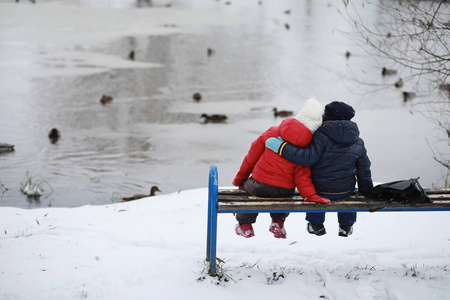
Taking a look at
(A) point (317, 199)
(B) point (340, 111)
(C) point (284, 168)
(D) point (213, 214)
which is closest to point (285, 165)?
(C) point (284, 168)

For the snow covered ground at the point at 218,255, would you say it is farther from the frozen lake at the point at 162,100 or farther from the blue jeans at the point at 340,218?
the frozen lake at the point at 162,100

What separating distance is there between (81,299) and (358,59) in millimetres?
27647

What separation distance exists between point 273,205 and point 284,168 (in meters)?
0.42

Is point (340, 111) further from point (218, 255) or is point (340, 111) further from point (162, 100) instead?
point (162, 100)

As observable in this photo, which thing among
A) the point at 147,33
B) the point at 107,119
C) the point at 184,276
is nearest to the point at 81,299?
the point at 184,276

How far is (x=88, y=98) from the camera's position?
19.9m

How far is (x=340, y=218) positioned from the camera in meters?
4.59

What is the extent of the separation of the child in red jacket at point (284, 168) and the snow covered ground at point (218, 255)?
579 millimetres

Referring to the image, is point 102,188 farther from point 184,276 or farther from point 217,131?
point 184,276

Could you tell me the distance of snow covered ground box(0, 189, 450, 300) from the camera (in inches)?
155

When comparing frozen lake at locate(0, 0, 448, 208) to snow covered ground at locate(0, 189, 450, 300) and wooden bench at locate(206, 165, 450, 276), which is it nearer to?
wooden bench at locate(206, 165, 450, 276)

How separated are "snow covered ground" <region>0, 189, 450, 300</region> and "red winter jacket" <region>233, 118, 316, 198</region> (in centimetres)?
78

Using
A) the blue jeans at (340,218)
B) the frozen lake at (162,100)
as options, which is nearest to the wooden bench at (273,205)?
the blue jeans at (340,218)

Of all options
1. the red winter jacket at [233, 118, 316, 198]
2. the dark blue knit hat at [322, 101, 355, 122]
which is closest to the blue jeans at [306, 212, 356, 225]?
the red winter jacket at [233, 118, 316, 198]
